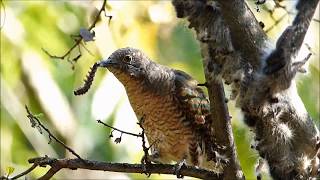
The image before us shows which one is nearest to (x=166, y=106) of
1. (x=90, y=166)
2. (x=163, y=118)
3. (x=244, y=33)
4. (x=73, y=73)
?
(x=163, y=118)

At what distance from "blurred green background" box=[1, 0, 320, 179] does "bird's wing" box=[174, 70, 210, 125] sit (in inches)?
36.7

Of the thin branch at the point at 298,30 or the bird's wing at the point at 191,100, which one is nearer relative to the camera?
the thin branch at the point at 298,30

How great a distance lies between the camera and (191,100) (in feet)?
11.2

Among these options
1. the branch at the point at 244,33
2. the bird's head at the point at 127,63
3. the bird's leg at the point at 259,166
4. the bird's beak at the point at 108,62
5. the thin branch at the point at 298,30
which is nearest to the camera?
the thin branch at the point at 298,30

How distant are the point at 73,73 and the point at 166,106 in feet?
9.18

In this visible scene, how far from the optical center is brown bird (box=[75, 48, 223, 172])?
134 inches

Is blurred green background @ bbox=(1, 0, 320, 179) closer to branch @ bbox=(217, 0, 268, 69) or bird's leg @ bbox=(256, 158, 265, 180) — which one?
bird's leg @ bbox=(256, 158, 265, 180)

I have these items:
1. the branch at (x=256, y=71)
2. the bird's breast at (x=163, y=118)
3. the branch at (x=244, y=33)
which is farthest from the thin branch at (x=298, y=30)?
the bird's breast at (x=163, y=118)

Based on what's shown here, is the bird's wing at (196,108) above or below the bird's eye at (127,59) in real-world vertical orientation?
below

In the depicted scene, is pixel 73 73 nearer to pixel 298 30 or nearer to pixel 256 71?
pixel 256 71

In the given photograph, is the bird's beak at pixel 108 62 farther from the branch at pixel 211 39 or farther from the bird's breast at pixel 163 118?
the branch at pixel 211 39

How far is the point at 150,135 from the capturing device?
352cm

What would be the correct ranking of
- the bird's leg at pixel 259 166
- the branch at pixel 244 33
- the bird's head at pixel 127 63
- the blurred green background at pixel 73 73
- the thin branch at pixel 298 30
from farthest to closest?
the blurred green background at pixel 73 73
the bird's head at pixel 127 63
the bird's leg at pixel 259 166
the branch at pixel 244 33
the thin branch at pixel 298 30

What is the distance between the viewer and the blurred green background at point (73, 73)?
4859 mm
